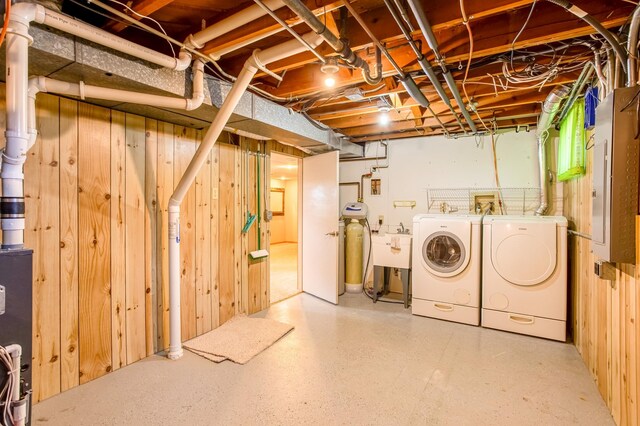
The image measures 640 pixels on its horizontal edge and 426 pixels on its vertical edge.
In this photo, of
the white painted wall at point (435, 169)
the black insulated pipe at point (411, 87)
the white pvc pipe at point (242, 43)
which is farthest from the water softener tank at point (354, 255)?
the white pvc pipe at point (242, 43)

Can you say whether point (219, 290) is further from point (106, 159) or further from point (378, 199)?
point (378, 199)

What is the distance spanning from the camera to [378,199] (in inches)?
184

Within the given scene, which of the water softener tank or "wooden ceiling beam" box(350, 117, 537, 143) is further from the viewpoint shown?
the water softener tank

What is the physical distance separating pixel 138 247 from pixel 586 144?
3.50 m

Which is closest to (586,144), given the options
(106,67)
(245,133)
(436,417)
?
(436,417)

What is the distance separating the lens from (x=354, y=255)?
450 centimetres

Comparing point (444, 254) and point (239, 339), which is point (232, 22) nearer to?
point (239, 339)

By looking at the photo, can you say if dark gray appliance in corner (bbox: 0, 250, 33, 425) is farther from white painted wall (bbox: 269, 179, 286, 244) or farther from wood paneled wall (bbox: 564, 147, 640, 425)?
white painted wall (bbox: 269, 179, 286, 244)

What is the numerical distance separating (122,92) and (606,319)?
325 cm

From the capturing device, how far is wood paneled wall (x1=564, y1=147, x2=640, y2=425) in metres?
1.56

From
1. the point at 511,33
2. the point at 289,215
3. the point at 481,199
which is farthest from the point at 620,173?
the point at 289,215

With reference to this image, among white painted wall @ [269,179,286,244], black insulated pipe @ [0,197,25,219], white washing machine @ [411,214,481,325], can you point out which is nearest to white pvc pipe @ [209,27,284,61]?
black insulated pipe @ [0,197,25,219]

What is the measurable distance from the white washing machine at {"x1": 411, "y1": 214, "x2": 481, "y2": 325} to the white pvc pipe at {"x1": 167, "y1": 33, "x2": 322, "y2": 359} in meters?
2.41

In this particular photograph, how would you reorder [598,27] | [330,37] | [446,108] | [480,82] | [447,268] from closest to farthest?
1. [598,27]
2. [330,37]
3. [480,82]
4. [446,108]
5. [447,268]
